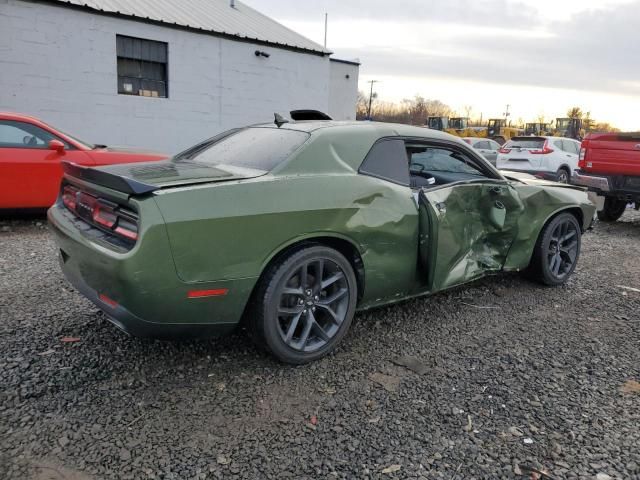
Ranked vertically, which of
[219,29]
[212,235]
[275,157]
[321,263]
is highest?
[219,29]

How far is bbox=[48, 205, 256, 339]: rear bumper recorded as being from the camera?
8.00ft

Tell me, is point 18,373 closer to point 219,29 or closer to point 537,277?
point 537,277

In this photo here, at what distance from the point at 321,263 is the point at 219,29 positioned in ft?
39.4

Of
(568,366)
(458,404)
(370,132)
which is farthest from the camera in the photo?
(370,132)

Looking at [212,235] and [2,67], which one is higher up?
[2,67]

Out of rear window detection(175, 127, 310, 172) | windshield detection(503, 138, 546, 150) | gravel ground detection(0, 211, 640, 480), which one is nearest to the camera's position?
gravel ground detection(0, 211, 640, 480)

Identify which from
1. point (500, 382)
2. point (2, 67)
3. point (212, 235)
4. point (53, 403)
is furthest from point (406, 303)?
point (2, 67)

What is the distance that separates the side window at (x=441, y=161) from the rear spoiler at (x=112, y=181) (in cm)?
213

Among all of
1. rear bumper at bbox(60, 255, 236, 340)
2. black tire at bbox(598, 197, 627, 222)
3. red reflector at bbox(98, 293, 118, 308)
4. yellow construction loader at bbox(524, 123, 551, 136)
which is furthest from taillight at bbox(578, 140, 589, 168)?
yellow construction loader at bbox(524, 123, 551, 136)

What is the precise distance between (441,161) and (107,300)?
2875mm

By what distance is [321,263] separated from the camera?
3027 mm

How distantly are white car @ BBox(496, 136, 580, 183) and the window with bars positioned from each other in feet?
30.1

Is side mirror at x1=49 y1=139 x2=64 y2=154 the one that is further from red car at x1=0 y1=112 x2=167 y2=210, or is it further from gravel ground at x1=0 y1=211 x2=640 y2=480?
gravel ground at x1=0 y1=211 x2=640 y2=480

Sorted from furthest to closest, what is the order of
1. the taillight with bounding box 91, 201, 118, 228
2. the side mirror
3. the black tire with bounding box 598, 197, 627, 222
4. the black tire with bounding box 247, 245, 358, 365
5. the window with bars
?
the window with bars, the black tire with bounding box 598, 197, 627, 222, the side mirror, the black tire with bounding box 247, 245, 358, 365, the taillight with bounding box 91, 201, 118, 228
